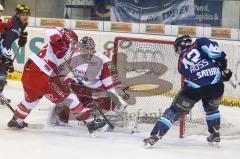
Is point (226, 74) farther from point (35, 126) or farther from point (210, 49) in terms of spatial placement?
point (35, 126)

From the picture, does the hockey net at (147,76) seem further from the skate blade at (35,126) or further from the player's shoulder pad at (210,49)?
the player's shoulder pad at (210,49)

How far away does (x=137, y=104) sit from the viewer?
559cm

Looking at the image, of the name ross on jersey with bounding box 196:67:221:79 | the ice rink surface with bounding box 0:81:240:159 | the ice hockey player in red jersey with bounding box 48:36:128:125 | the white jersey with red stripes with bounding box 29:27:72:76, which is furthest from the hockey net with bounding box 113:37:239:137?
the name ross on jersey with bounding box 196:67:221:79

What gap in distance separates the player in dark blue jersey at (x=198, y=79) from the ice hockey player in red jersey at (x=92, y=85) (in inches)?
31.4

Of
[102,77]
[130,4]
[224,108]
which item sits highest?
[130,4]

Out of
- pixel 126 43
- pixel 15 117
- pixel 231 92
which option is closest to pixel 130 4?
pixel 231 92

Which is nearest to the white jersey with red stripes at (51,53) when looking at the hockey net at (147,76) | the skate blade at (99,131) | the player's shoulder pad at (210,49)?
the skate blade at (99,131)

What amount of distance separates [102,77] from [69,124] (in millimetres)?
533

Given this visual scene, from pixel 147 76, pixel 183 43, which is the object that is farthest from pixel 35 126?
pixel 183 43

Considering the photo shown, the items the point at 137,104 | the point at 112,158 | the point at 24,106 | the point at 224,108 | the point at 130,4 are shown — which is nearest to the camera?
the point at 112,158

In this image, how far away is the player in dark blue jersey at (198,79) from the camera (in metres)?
4.46

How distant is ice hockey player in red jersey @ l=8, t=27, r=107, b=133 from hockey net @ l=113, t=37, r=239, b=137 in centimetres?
74

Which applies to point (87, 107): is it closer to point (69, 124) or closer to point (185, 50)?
point (69, 124)

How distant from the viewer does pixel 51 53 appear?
4797mm
